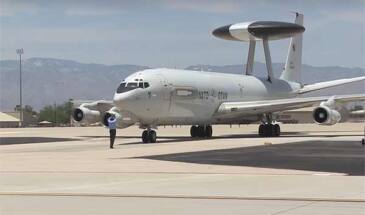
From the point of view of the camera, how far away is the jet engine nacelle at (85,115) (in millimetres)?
48500

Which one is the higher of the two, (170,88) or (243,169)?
(170,88)

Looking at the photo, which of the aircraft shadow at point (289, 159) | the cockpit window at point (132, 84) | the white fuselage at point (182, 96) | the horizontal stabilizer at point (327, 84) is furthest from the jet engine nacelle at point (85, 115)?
the aircraft shadow at point (289, 159)

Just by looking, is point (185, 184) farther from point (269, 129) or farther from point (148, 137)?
point (269, 129)

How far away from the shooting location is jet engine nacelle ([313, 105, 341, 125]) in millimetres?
42500

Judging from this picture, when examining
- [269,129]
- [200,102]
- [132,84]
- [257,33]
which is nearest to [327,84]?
[257,33]

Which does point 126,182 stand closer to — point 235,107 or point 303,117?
point 235,107

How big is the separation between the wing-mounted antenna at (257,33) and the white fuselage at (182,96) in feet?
26.3

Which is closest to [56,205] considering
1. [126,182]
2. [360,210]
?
[126,182]

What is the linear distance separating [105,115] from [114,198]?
32.5 metres

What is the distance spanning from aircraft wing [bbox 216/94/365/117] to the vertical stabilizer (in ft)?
55.7

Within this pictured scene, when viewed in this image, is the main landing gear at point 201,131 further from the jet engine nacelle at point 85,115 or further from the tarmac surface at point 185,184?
the tarmac surface at point 185,184

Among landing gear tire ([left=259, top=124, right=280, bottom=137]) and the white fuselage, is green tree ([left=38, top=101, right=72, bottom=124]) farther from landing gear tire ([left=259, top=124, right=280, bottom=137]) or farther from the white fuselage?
landing gear tire ([left=259, top=124, right=280, bottom=137])

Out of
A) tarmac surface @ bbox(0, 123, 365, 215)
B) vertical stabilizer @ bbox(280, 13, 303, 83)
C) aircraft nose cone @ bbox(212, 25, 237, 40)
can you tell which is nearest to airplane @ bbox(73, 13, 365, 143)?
vertical stabilizer @ bbox(280, 13, 303, 83)

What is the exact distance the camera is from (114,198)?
13.9 metres
